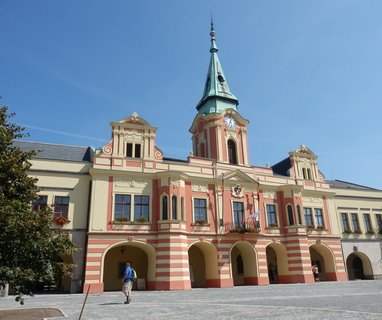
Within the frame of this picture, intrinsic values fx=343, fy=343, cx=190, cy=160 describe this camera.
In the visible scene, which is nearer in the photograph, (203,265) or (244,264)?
(244,264)

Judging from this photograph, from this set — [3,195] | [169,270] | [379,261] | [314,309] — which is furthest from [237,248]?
[3,195]

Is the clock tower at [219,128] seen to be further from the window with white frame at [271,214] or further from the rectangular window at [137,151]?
the rectangular window at [137,151]

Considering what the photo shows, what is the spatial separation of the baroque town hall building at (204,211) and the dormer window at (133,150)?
0.27ft

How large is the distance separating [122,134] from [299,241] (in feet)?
59.8

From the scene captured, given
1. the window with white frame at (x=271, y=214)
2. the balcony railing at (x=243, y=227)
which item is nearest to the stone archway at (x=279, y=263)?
the window with white frame at (x=271, y=214)

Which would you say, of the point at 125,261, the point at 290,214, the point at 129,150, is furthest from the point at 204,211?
the point at 290,214

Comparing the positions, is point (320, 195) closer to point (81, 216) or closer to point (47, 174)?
point (81, 216)

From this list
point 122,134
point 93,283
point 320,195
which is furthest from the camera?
point 320,195

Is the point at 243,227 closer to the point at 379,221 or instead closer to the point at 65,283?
the point at 65,283

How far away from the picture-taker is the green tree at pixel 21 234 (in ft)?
32.3

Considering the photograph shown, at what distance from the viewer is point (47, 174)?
85.2 ft

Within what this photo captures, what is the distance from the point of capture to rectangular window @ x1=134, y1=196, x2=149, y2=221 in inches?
1059

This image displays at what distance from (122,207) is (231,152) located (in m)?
12.6

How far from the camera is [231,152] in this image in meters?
33.8
